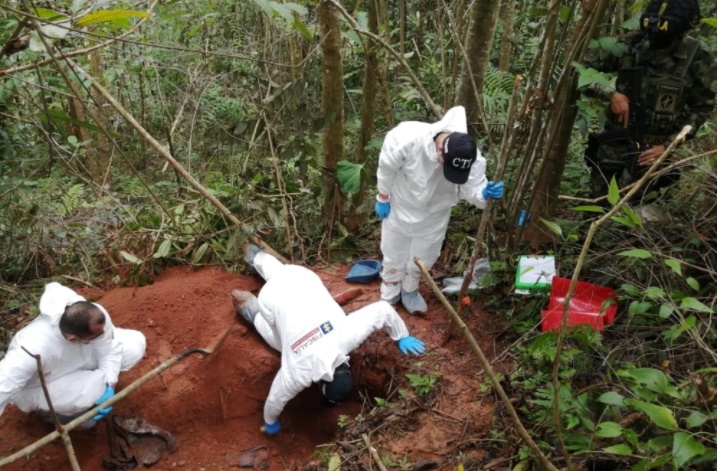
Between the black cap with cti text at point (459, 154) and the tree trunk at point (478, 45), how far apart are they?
2.22 ft

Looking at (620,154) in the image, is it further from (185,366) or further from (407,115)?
(185,366)

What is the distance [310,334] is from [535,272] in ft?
5.47

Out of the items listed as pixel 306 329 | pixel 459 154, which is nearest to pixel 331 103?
pixel 459 154

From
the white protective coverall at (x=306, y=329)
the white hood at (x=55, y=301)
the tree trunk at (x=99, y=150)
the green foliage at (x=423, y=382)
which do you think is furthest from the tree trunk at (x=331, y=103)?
the tree trunk at (x=99, y=150)

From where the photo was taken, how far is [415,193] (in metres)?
3.92

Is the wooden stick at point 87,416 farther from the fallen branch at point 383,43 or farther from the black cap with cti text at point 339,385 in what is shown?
the fallen branch at point 383,43

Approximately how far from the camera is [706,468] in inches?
81.5

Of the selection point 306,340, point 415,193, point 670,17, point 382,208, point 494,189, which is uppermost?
point 670,17

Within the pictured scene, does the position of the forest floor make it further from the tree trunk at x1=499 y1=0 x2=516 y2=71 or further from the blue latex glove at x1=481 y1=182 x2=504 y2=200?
the tree trunk at x1=499 y1=0 x2=516 y2=71

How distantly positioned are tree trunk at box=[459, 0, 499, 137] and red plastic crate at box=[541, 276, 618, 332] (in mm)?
1383

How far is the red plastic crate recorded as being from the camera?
11.0ft

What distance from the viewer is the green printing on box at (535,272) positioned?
3768 mm

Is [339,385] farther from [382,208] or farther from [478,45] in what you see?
[478,45]

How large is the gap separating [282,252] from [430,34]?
406 centimetres
